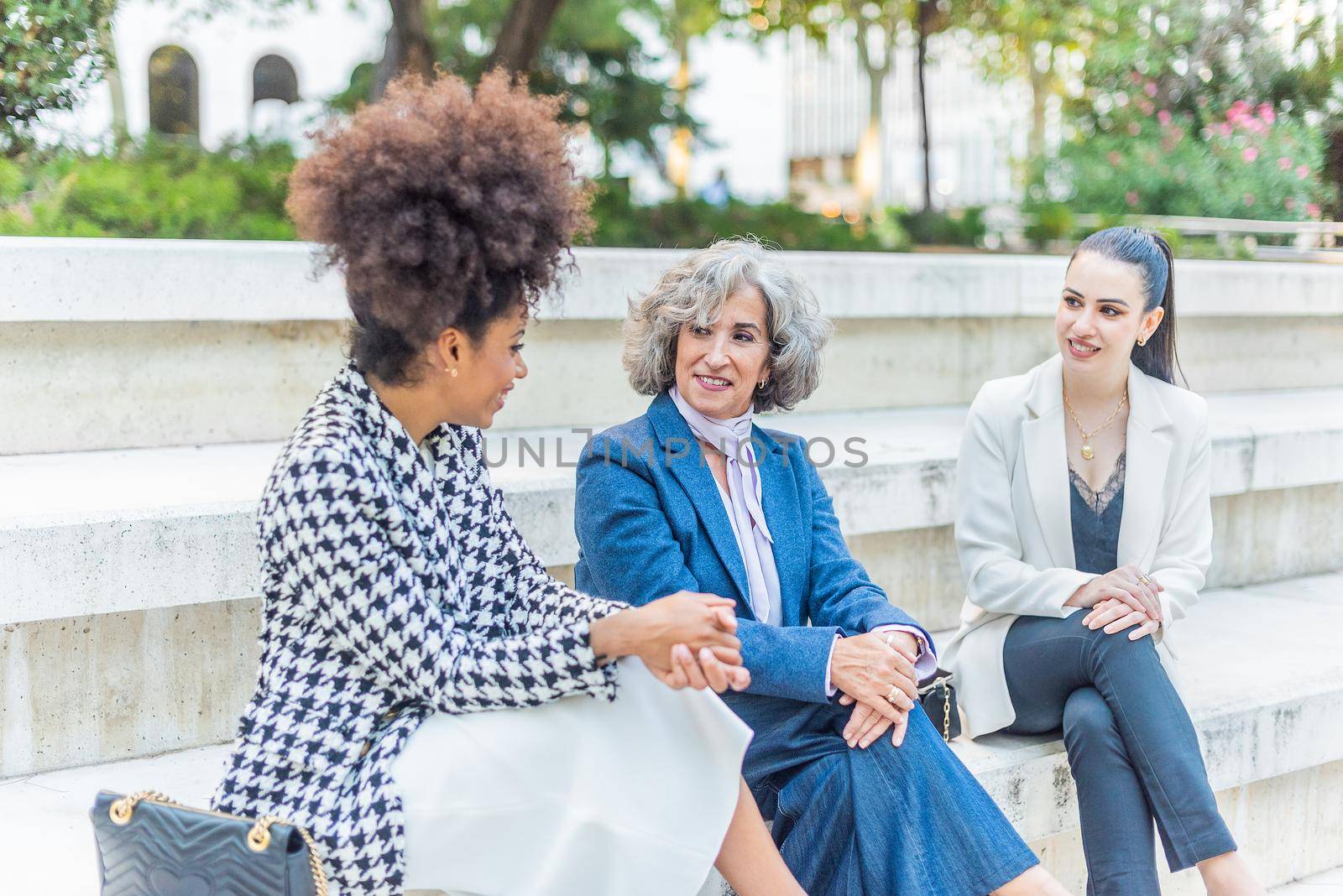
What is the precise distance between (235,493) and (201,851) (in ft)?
4.41

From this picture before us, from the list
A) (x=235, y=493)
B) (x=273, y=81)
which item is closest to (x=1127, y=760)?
(x=235, y=493)

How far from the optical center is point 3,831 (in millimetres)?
2377

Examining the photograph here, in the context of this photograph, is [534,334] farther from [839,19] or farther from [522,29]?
[839,19]

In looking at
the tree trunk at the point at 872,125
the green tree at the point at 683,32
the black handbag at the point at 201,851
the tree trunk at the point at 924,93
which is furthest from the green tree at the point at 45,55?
the tree trunk at the point at 872,125

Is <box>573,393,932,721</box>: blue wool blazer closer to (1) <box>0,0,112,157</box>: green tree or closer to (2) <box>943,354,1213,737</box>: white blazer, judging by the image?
(2) <box>943,354,1213,737</box>: white blazer

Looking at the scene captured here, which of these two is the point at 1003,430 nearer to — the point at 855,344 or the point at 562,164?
the point at 562,164

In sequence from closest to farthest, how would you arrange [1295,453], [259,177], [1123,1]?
[1295,453] < [259,177] < [1123,1]

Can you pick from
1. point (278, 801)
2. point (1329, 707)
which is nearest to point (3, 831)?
point (278, 801)

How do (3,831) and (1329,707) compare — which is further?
(1329,707)

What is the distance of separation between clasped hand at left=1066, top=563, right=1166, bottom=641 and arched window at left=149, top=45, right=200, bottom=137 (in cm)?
663

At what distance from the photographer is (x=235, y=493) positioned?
2979 millimetres

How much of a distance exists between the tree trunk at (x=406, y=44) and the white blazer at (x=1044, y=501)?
507 centimetres

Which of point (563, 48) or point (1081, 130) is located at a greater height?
point (563, 48)

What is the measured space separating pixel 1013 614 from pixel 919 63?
693 cm
